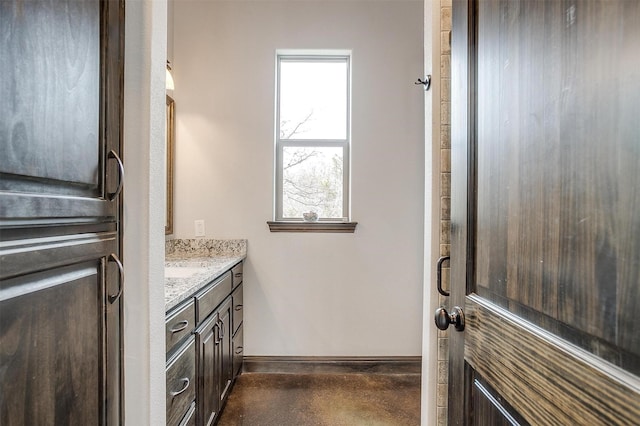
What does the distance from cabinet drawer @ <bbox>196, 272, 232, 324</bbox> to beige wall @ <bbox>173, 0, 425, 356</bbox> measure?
0.52 m

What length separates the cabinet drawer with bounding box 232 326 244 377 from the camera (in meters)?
2.23

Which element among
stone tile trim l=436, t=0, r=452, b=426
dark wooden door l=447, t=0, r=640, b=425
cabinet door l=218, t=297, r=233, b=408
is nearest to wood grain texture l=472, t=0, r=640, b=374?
dark wooden door l=447, t=0, r=640, b=425

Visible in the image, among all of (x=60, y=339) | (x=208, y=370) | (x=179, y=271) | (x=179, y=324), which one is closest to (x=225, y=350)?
(x=208, y=370)

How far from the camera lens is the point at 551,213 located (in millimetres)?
508

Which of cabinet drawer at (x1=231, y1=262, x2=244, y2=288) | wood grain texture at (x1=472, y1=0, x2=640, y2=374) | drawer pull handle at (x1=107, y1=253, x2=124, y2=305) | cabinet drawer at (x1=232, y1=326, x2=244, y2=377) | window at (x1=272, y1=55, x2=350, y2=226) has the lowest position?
cabinet drawer at (x1=232, y1=326, x2=244, y2=377)

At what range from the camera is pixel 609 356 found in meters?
0.41

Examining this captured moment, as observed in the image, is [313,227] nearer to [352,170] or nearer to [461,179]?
[352,170]

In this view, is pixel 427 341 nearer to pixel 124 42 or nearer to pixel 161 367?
pixel 161 367

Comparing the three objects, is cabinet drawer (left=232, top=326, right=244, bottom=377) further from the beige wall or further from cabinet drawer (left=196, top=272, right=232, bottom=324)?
cabinet drawer (left=196, top=272, right=232, bottom=324)

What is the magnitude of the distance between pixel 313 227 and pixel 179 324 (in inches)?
55.6

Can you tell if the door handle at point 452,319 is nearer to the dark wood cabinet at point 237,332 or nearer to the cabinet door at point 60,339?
the cabinet door at point 60,339

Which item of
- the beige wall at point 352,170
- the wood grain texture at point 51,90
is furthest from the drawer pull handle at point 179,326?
the beige wall at point 352,170

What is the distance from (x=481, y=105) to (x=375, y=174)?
1.81 m

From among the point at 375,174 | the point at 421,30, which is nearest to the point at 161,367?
the point at 375,174
